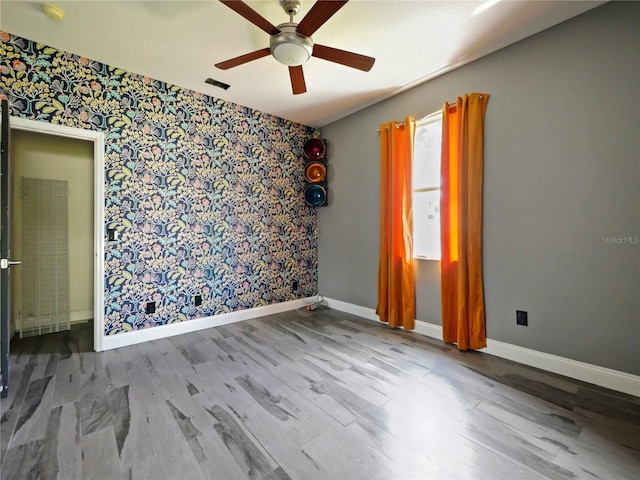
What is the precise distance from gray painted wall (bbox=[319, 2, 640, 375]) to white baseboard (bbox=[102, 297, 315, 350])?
Answer: 212cm

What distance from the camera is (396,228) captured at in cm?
313

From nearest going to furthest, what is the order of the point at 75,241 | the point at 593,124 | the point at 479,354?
the point at 593,124, the point at 479,354, the point at 75,241

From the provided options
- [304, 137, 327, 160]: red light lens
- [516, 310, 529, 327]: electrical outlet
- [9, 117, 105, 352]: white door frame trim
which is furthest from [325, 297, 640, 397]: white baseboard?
[9, 117, 105, 352]: white door frame trim

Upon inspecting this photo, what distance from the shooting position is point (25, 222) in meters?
3.04

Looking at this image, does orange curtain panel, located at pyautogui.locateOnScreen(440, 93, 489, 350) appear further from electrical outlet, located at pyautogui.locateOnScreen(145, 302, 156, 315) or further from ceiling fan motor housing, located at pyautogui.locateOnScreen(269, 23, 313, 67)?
electrical outlet, located at pyautogui.locateOnScreen(145, 302, 156, 315)

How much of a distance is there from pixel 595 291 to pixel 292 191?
3.35 metres

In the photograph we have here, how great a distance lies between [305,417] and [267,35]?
9.32 feet

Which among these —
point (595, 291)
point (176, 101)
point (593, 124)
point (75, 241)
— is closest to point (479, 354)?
point (595, 291)

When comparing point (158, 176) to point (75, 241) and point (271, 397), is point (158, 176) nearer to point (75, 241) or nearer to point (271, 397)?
point (75, 241)

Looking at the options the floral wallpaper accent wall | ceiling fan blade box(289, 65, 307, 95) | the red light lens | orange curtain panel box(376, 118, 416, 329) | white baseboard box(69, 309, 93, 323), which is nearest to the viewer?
ceiling fan blade box(289, 65, 307, 95)

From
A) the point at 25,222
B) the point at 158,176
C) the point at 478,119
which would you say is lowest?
the point at 25,222

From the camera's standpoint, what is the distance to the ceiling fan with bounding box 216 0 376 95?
156cm

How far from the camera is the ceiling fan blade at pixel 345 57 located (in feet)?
6.27

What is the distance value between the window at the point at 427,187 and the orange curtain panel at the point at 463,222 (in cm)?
23
